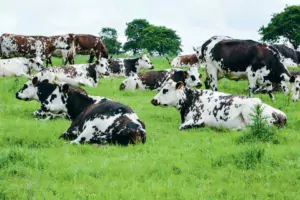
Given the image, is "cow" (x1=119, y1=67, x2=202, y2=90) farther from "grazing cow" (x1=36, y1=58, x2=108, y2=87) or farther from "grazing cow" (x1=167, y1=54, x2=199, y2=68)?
"grazing cow" (x1=167, y1=54, x2=199, y2=68)

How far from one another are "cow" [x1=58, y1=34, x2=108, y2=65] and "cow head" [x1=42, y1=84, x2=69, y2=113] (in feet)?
55.9

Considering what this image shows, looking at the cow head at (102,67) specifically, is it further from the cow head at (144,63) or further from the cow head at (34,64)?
the cow head at (144,63)

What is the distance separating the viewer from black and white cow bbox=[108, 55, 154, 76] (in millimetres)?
27781

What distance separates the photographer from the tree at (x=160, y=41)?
7788 centimetres

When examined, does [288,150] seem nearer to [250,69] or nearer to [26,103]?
[250,69]

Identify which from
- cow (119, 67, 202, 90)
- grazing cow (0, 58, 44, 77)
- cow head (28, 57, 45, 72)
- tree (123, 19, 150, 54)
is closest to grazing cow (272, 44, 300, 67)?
cow (119, 67, 202, 90)

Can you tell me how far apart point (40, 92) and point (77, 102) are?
1429mm

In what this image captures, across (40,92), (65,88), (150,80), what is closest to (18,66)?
(150,80)

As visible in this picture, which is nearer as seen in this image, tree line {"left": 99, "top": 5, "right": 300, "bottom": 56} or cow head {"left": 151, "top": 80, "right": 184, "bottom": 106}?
cow head {"left": 151, "top": 80, "right": 184, "bottom": 106}

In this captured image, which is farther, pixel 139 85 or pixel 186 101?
pixel 139 85

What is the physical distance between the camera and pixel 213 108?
11.9 meters

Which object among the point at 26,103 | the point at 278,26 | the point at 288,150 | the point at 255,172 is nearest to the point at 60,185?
the point at 255,172

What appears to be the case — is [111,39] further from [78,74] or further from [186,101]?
[186,101]

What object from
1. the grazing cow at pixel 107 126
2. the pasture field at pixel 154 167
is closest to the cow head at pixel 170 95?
the pasture field at pixel 154 167
